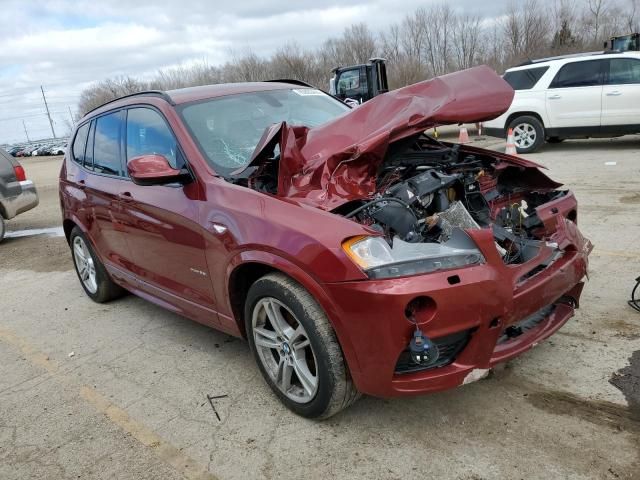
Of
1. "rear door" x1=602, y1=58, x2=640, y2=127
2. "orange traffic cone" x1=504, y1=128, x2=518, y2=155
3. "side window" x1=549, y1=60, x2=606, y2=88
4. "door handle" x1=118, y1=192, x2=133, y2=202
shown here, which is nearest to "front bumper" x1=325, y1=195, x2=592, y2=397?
"door handle" x1=118, y1=192, x2=133, y2=202

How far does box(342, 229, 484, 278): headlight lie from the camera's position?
2363mm

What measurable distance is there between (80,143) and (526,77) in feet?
30.8

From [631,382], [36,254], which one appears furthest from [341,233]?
[36,254]

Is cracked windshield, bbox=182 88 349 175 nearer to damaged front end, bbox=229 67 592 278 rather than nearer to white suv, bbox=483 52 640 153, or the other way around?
damaged front end, bbox=229 67 592 278

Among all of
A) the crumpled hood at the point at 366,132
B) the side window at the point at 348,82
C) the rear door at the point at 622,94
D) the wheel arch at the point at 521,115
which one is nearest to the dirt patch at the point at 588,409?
the crumpled hood at the point at 366,132

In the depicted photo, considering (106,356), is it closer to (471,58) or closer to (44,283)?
(44,283)

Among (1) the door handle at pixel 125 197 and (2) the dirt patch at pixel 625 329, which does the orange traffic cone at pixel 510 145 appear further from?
(1) the door handle at pixel 125 197

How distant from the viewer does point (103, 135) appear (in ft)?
15.0

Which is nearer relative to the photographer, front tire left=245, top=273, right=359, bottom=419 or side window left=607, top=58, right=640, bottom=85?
front tire left=245, top=273, right=359, bottom=419

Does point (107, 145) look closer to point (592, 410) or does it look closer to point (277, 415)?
point (277, 415)

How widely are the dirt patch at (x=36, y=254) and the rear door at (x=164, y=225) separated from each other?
3.29 metres

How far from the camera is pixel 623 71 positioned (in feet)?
33.1

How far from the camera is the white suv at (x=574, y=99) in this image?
396 inches

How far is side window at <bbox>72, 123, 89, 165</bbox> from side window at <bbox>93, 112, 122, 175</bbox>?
1.04 feet
